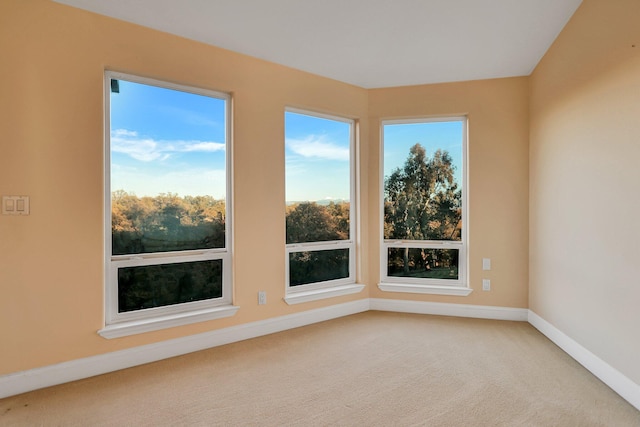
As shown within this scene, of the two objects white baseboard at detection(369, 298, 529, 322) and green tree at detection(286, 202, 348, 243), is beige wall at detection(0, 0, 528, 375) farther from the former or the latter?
green tree at detection(286, 202, 348, 243)

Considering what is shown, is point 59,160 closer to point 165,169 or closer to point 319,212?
point 165,169

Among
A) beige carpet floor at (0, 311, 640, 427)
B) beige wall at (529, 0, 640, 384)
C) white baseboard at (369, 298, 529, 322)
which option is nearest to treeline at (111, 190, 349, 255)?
beige carpet floor at (0, 311, 640, 427)

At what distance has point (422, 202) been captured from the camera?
12.7 ft

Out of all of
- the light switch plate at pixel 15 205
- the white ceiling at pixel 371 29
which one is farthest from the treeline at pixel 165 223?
the white ceiling at pixel 371 29

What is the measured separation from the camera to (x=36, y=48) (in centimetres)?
224

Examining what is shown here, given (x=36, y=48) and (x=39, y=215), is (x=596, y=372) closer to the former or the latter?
(x=39, y=215)

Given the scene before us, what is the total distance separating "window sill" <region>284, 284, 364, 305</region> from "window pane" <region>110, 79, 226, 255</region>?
0.90 metres

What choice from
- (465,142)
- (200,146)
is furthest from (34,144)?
(465,142)

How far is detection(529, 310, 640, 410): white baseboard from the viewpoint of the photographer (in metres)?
2.01

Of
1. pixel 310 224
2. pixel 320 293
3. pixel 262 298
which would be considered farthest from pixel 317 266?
pixel 262 298

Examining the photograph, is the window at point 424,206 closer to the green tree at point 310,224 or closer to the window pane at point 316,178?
Result: the window pane at point 316,178

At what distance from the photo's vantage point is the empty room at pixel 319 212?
7.00ft

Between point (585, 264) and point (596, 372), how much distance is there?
745mm

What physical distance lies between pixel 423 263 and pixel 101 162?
3278 millimetres
